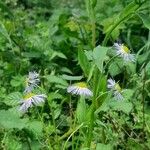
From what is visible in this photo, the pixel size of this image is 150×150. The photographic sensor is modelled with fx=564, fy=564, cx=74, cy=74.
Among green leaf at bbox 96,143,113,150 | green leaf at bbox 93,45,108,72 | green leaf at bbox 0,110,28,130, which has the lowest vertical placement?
green leaf at bbox 96,143,113,150

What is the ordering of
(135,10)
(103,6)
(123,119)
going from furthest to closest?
(103,6) → (123,119) → (135,10)

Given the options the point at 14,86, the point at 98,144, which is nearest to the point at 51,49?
the point at 14,86

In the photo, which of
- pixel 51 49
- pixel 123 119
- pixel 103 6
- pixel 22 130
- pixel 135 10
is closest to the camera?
pixel 135 10

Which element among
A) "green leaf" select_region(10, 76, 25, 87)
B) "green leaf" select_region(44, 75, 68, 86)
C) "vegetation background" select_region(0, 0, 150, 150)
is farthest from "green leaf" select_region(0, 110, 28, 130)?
"green leaf" select_region(10, 76, 25, 87)

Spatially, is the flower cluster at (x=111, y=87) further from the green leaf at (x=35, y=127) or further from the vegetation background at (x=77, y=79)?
the green leaf at (x=35, y=127)

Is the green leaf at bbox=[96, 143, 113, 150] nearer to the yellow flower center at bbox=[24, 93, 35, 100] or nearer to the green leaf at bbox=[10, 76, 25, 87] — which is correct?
the yellow flower center at bbox=[24, 93, 35, 100]

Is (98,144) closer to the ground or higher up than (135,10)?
closer to the ground

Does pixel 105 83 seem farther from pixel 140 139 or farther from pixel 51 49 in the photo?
pixel 51 49
